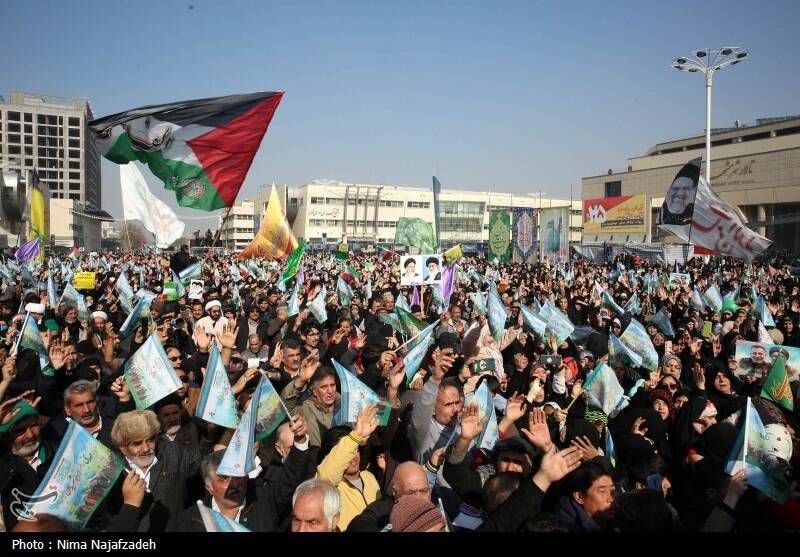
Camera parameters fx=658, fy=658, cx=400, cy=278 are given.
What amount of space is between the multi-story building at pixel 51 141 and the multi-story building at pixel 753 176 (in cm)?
10777

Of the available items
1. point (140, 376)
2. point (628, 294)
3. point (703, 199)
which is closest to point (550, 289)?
point (628, 294)

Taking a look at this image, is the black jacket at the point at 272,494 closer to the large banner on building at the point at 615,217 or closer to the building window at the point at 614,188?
the large banner on building at the point at 615,217

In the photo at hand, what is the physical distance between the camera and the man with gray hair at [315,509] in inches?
119

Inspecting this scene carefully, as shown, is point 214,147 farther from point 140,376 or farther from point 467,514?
point 467,514

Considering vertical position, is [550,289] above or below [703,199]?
below

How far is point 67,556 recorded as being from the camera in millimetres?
2221

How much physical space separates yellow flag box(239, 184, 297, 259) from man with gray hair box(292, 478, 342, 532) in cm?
1872

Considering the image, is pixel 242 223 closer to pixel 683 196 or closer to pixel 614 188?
pixel 614 188

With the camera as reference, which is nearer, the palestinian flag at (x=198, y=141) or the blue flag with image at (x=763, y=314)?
the palestinian flag at (x=198, y=141)

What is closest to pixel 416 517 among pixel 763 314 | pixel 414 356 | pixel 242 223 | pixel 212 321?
pixel 414 356

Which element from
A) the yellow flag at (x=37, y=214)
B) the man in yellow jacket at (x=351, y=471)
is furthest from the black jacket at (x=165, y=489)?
the yellow flag at (x=37, y=214)

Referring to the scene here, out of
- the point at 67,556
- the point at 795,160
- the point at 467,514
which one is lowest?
the point at 467,514

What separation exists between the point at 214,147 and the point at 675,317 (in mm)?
9257

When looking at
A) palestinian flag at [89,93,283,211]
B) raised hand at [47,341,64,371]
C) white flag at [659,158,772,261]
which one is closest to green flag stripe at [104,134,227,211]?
palestinian flag at [89,93,283,211]
